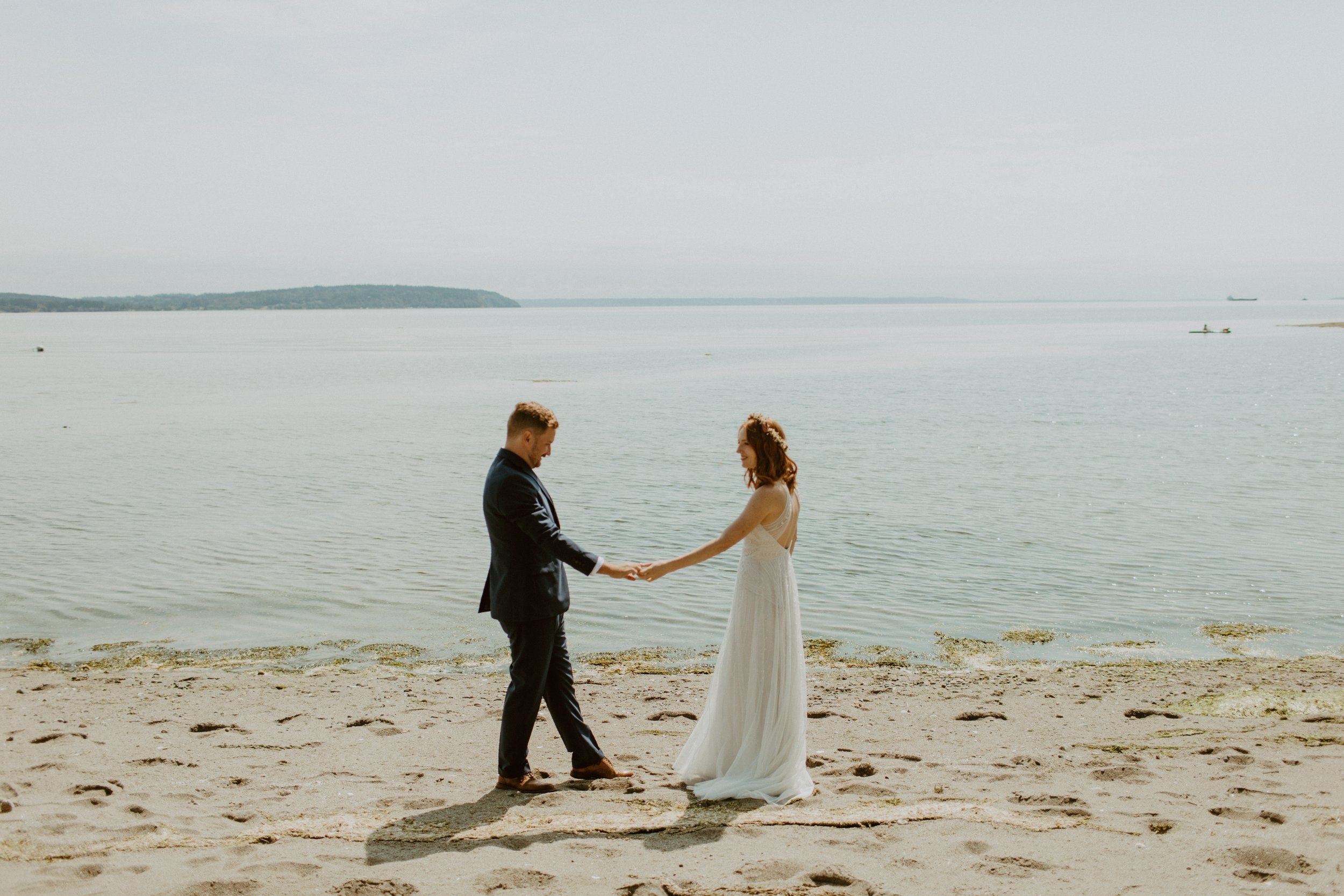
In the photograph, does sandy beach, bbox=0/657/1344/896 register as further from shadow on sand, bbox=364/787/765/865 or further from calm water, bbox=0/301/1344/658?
calm water, bbox=0/301/1344/658

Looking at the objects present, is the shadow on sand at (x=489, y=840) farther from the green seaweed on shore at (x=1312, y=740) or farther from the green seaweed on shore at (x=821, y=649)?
the green seaweed on shore at (x=821, y=649)

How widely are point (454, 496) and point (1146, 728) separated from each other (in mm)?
15498

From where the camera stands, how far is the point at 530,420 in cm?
598

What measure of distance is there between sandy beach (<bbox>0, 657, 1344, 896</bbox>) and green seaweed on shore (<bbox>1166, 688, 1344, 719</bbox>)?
1.3 inches

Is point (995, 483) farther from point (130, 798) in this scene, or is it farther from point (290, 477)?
point (130, 798)

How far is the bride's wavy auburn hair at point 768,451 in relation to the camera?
602 cm

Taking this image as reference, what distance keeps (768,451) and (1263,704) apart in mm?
5383

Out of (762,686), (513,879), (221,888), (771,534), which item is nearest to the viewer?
(221,888)

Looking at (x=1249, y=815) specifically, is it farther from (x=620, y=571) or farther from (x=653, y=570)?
(x=620, y=571)

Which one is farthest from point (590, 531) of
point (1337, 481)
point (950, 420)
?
point (950, 420)

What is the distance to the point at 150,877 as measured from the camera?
5.00 meters

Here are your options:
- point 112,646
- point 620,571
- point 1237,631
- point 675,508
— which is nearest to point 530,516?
point 620,571

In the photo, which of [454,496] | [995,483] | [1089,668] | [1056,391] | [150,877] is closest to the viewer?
[150,877]

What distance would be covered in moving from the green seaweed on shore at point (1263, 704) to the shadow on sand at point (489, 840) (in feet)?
14.7
